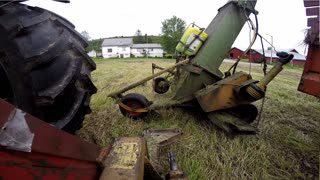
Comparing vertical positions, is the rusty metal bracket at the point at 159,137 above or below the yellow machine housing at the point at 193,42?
below

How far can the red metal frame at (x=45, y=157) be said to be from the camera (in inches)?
28.9

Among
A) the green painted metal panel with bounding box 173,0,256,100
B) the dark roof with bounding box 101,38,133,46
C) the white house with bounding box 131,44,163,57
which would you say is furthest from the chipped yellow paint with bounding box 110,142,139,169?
the dark roof with bounding box 101,38,133,46

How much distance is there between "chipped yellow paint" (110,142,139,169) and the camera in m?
1.14

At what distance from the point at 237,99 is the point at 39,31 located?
203 centimetres

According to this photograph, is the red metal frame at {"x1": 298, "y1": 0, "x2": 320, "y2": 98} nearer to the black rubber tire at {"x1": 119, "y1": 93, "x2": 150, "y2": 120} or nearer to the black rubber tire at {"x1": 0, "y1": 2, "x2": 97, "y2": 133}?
the black rubber tire at {"x1": 119, "y1": 93, "x2": 150, "y2": 120}

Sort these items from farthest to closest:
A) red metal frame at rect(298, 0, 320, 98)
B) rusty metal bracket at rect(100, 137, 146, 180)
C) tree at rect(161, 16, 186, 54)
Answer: tree at rect(161, 16, 186, 54), red metal frame at rect(298, 0, 320, 98), rusty metal bracket at rect(100, 137, 146, 180)

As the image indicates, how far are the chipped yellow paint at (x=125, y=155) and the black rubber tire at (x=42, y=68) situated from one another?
1.71ft

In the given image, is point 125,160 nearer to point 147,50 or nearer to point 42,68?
point 42,68

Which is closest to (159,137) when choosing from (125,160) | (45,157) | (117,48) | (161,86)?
(125,160)

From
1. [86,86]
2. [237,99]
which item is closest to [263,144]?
[237,99]

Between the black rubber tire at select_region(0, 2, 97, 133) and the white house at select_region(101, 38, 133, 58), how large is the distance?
205ft

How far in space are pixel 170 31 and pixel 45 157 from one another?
1951 inches

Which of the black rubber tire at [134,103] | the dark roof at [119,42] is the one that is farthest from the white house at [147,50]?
the black rubber tire at [134,103]

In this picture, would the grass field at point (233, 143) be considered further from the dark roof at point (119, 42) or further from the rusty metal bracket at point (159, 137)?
the dark roof at point (119, 42)
